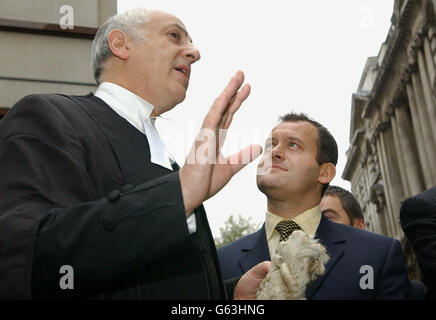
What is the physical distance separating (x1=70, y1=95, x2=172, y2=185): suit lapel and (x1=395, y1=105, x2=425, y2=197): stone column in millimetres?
30811

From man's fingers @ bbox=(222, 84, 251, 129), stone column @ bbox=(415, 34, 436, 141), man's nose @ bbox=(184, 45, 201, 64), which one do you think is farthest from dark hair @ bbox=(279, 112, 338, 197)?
stone column @ bbox=(415, 34, 436, 141)

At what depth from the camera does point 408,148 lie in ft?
105

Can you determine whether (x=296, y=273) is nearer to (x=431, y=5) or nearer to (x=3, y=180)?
(x=3, y=180)

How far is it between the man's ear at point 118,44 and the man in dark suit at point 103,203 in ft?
1.02

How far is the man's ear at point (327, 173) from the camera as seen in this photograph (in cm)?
443

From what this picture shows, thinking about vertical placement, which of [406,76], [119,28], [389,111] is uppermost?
[406,76]

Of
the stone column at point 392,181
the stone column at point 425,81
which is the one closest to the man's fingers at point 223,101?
the stone column at point 425,81

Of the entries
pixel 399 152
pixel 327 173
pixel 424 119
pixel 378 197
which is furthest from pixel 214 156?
pixel 378 197

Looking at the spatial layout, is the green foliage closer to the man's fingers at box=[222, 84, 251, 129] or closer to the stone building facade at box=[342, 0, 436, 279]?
the stone building facade at box=[342, 0, 436, 279]

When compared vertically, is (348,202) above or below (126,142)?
above

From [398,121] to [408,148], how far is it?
1866mm

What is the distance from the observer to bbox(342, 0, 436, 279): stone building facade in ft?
83.9

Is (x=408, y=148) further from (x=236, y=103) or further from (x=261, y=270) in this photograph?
(x=236, y=103)

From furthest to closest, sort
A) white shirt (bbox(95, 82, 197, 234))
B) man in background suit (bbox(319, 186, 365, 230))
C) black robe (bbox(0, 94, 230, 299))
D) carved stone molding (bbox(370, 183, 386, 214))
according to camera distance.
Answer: carved stone molding (bbox(370, 183, 386, 214)) → man in background suit (bbox(319, 186, 365, 230)) → white shirt (bbox(95, 82, 197, 234)) → black robe (bbox(0, 94, 230, 299))
